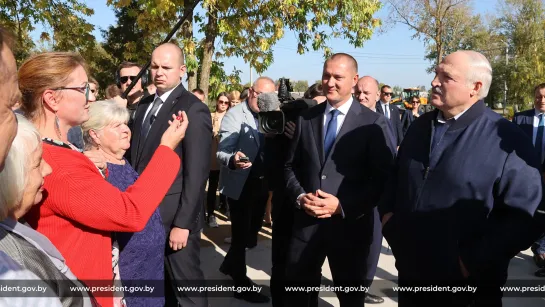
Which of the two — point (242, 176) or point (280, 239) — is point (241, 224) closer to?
point (242, 176)

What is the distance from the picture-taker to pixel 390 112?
292 inches

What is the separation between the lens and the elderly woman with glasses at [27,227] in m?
1.10

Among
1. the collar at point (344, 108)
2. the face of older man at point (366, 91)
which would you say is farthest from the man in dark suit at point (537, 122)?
the collar at point (344, 108)

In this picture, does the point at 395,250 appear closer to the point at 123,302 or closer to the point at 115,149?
the point at 123,302

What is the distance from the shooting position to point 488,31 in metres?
44.7

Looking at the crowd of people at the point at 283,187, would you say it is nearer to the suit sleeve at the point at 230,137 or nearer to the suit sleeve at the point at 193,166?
the suit sleeve at the point at 193,166

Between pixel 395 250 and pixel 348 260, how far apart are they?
439 mm

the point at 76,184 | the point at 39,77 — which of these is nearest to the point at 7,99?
the point at 76,184

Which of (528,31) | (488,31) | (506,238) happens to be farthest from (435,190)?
(488,31)

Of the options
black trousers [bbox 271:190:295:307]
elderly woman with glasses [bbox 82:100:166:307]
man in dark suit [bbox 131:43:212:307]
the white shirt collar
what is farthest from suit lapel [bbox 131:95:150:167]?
the white shirt collar

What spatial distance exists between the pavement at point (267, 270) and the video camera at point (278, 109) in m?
1.74

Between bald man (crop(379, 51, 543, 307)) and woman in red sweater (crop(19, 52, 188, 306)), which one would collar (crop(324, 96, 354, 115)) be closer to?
bald man (crop(379, 51, 543, 307))

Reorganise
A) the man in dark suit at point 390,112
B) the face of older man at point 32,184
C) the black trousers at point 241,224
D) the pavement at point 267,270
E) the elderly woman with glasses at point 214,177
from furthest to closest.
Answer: the man in dark suit at point 390,112
the elderly woman with glasses at point 214,177
the black trousers at point 241,224
the pavement at point 267,270
the face of older man at point 32,184

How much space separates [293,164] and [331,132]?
428mm
